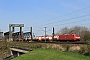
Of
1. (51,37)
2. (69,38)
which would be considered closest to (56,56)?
(69,38)

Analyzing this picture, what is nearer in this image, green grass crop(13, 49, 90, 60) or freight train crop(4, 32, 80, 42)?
green grass crop(13, 49, 90, 60)

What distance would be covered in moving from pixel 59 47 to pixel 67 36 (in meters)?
36.6

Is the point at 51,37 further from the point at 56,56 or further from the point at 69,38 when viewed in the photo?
the point at 56,56

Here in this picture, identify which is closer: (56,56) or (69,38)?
(56,56)

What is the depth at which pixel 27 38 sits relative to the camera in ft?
255

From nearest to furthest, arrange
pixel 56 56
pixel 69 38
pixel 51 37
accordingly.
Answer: pixel 56 56
pixel 69 38
pixel 51 37

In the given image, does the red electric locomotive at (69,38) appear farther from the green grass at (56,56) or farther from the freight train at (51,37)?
the green grass at (56,56)

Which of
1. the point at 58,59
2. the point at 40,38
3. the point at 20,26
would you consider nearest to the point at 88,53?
the point at 58,59

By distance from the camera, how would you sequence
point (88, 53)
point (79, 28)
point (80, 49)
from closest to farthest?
1. point (88, 53)
2. point (80, 49)
3. point (79, 28)

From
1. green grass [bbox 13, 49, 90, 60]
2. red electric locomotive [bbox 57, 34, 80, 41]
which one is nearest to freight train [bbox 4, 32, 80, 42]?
red electric locomotive [bbox 57, 34, 80, 41]

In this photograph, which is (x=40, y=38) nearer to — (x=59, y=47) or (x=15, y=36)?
(x=15, y=36)

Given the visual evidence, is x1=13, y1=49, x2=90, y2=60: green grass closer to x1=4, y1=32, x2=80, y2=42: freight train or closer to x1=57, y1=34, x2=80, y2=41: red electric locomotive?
x1=4, y1=32, x2=80, y2=42: freight train

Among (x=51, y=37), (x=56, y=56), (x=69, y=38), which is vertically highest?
(x=51, y=37)

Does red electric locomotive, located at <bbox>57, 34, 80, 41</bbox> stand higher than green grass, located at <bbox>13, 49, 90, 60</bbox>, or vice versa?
red electric locomotive, located at <bbox>57, 34, 80, 41</bbox>
